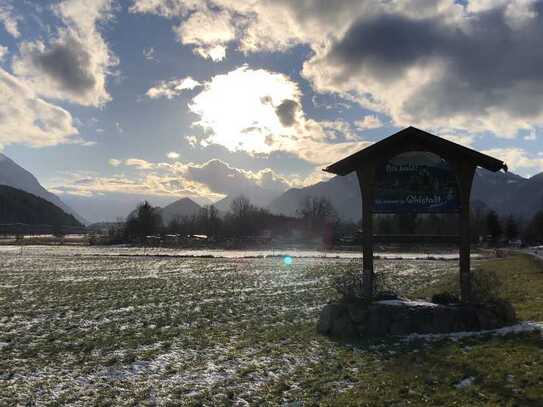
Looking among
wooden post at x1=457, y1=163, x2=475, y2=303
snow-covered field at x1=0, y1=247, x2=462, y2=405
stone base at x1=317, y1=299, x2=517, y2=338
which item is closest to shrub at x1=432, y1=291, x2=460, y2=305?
wooden post at x1=457, y1=163, x2=475, y2=303

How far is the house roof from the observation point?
15.8m

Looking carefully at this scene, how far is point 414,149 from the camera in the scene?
53.9 ft

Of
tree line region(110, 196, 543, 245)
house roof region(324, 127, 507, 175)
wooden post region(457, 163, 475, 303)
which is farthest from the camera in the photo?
tree line region(110, 196, 543, 245)


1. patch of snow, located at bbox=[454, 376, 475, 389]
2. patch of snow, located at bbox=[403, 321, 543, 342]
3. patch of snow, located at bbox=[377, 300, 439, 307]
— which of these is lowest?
patch of snow, located at bbox=[454, 376, 475, 389]

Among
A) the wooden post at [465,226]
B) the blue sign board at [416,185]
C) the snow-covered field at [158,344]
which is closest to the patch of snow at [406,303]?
the wooden post at [465,226]

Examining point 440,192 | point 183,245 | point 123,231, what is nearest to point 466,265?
point 440,192

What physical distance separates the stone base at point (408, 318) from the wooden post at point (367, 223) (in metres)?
1.15

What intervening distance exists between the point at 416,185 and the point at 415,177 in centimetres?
29

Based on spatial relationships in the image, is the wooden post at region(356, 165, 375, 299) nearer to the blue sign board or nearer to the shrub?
the blue sign board

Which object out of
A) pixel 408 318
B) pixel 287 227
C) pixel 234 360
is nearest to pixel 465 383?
pixel 408 318

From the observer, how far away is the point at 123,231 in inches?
5276

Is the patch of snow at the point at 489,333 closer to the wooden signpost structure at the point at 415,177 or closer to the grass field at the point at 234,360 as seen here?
the grass field at the point at 234,360

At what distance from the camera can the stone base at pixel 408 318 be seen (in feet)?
44.3

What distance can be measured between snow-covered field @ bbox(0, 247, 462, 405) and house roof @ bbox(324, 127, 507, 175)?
249 inches
